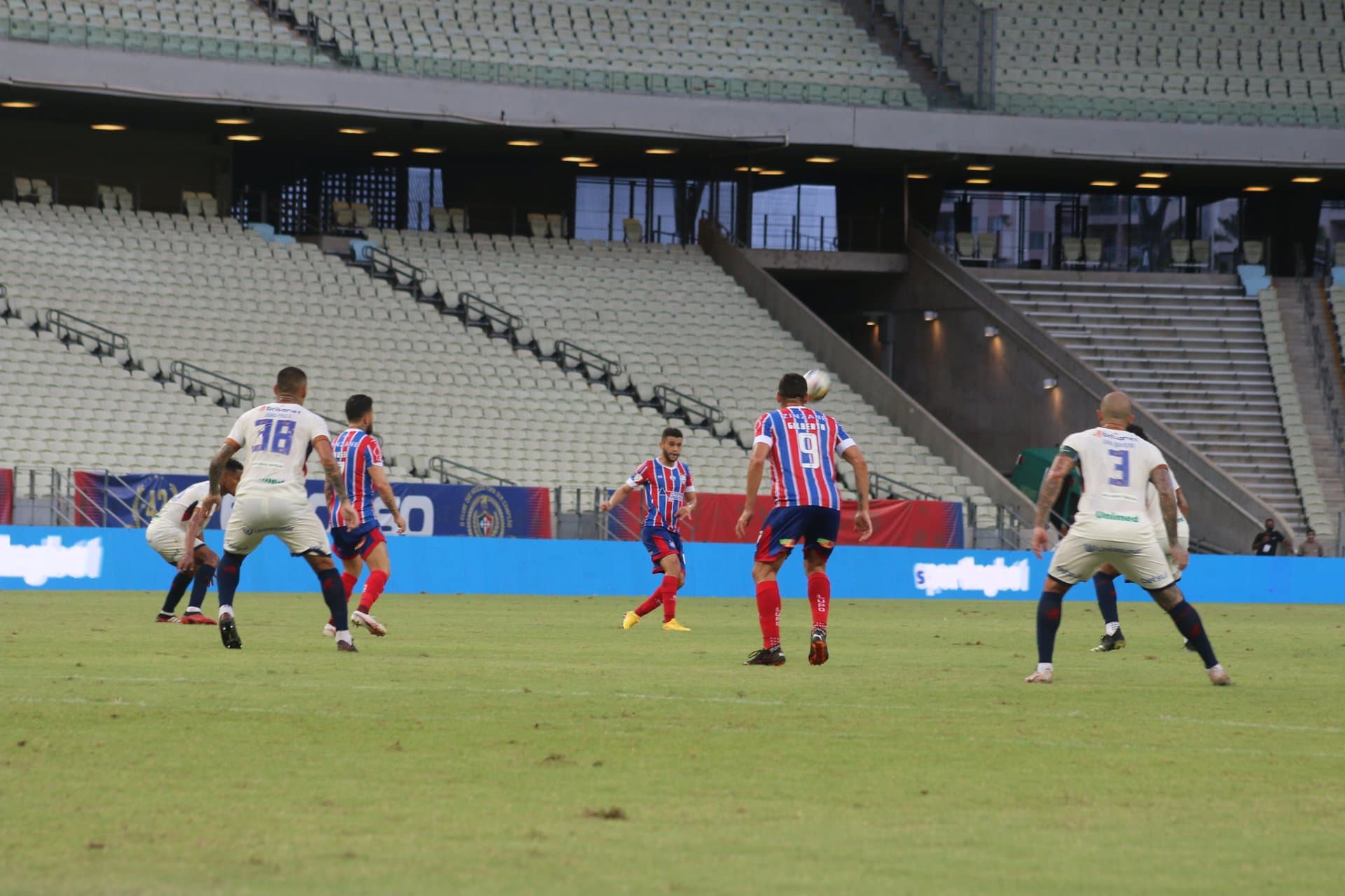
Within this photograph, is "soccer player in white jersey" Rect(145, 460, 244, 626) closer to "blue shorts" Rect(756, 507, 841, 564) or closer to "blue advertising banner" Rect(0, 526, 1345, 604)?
"blue shorts" Rect(756, 507, 841, 564)

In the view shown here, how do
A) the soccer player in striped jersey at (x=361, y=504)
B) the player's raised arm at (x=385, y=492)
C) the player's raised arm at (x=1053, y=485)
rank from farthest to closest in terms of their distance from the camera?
1. the soccer player in striped jersey at (x=361, y=504)
2. the player's raised arm at (x=385, y=492)
3. the player's raised arm at (x=1053, y=485)

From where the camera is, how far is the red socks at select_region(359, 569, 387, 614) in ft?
50.8

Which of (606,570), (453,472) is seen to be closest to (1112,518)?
(606,570)

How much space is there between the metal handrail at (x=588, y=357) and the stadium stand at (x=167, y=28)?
7774 millimetres

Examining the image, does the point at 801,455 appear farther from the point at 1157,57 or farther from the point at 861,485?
the point at 1157,57

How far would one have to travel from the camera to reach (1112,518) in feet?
39.1

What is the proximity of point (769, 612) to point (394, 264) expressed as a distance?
30609 millimetres

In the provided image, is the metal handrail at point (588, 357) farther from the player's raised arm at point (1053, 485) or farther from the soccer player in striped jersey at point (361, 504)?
the player's raised arm at point (1053, 485)

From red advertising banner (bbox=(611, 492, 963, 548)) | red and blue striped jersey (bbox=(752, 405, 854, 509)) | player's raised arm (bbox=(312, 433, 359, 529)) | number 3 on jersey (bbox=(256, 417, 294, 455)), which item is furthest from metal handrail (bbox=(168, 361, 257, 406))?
red and blue striped jersey (bbox=(752, 405, 854, 509))

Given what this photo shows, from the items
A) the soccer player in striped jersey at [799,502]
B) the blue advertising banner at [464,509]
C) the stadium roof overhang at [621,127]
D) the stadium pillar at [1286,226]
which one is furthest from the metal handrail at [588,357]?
the soccer player in striped jersey at [799,502]

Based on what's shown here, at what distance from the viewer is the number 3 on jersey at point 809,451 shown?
13000 millimetres

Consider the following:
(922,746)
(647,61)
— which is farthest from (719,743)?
(647,61)

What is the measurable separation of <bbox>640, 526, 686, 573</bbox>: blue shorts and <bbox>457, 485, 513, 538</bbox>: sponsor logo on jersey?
10.4 m

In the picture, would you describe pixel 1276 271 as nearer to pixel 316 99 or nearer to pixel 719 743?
pixel 316 99
